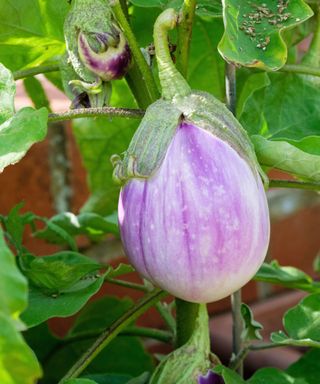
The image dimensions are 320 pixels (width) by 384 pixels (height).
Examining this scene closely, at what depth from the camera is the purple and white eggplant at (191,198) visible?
467 mm

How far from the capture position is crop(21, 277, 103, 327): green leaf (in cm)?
56

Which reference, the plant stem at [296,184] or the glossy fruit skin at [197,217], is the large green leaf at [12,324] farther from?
the plant stem at [296,184]

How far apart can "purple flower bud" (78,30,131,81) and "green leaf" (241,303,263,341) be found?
0.20 m

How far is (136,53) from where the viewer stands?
0.53 meters

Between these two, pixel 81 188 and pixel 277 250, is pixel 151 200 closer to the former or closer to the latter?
pixel 81 188

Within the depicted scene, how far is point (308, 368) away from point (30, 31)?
34 centimetres

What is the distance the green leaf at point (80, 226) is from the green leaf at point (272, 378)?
178 mm

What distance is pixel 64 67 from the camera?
1.85ft

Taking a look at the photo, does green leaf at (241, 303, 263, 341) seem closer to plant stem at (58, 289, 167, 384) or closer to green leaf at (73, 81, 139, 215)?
plant stem at (58, 289, 167, 384)

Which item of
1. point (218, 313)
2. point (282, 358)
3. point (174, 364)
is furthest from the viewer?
point (218, 313)

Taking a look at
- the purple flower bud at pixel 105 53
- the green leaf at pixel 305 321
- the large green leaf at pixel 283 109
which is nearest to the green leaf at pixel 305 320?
the green leaf at pixel 305 321

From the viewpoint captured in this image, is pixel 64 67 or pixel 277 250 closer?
pixel 64 67

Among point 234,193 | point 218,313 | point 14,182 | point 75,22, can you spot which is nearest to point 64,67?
point 75,22

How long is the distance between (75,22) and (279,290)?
0.94 meters
